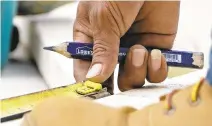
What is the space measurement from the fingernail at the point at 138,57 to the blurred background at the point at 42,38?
0.17 m

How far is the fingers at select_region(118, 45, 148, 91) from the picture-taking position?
0.52 meters

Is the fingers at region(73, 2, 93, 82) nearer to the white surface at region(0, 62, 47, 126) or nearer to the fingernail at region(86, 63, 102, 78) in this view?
the fingernail at region(86, 63, 102, 78)

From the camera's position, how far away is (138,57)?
517 mm

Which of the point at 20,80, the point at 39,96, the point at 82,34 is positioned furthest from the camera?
the point at 20,80

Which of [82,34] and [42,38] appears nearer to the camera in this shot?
[82,34]

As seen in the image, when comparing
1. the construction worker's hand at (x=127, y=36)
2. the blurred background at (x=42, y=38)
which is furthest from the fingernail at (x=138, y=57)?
the blurred background at (x=42, y=38)

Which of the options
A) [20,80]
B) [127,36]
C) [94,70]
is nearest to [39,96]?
[94,70]

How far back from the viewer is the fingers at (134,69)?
20.3 inches

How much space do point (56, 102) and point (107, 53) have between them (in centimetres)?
15

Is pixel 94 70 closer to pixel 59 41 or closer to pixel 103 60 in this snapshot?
pixel 103 60

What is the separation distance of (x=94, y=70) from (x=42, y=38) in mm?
435

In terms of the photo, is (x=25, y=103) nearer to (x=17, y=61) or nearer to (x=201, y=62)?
(x=201, y=62)

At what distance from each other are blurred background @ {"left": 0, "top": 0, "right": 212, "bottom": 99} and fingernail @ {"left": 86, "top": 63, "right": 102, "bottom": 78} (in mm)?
156

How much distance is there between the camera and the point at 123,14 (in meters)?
0.55
